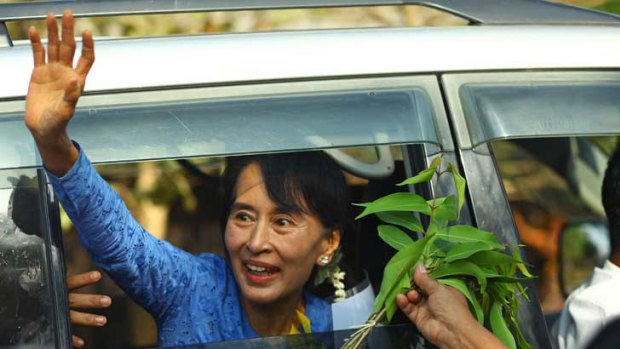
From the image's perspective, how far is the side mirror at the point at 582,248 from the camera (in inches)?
166

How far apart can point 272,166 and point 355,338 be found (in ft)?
1.72

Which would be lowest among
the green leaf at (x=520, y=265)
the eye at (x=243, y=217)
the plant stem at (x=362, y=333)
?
the plant stem at (x=362, y=333)

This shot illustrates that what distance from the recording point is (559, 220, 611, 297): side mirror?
423 cm

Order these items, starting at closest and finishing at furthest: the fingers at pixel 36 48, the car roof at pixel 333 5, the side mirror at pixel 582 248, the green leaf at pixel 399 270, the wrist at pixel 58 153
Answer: the fingers at pixel 36 48
the wrist at pixel 58 153
the green leaf at pixel 399 270
the car roof at pixel 333 5
the side mirror at pixel 582 248

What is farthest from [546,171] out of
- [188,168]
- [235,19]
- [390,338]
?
[235,19]

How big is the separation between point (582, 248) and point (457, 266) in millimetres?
1840

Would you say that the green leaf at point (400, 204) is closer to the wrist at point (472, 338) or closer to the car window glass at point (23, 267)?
the wrist at point (472, 338)

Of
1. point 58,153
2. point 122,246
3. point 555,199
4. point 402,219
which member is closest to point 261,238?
point 122,246

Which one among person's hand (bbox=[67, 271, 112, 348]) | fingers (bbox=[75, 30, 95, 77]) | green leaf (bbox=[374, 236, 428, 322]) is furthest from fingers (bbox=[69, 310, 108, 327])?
green leaf (bbox=[374, 236, 428, 322])

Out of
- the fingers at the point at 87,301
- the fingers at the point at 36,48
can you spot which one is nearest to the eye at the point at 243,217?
the fingers at the point at 87,301

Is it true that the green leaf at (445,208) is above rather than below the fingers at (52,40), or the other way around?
below

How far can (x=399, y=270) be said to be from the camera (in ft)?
8.54

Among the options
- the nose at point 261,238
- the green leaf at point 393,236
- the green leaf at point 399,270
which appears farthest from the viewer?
the nose at point 261,238

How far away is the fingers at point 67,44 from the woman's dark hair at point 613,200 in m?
1.38
